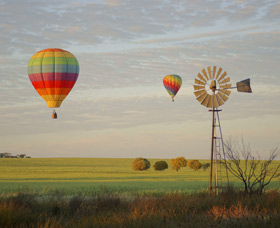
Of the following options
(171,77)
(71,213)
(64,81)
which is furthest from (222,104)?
(171,77)

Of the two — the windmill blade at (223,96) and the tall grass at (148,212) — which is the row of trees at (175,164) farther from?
the tall grass at (148,212)

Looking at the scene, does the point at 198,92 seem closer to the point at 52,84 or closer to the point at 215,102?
the point at 215,102

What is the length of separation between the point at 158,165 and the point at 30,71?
47.4m

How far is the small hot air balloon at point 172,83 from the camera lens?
6309cm

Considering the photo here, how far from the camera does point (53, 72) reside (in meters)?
40.7

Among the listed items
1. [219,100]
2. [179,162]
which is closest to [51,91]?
[219,100]

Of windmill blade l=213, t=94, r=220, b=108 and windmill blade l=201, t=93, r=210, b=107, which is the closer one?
windmill blade l=213, t=94, r=220, b=108

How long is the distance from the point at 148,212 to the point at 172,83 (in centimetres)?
4833

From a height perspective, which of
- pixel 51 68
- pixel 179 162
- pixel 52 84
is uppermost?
pixel 51 68

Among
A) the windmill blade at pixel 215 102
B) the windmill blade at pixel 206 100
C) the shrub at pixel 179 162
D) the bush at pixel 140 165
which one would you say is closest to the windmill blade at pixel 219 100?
the windmill blade at pixel 215 102

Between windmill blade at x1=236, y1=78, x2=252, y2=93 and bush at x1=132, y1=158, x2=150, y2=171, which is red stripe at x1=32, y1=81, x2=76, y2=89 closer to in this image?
windmill blade at x1=236, y1=78, x2=252, y2=93

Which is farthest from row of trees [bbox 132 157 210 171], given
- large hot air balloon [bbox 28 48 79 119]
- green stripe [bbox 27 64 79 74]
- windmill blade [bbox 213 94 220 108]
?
windmill blade [bbox 213 94 220 108]

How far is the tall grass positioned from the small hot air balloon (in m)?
41.9

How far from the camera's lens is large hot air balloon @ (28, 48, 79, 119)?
134ft
